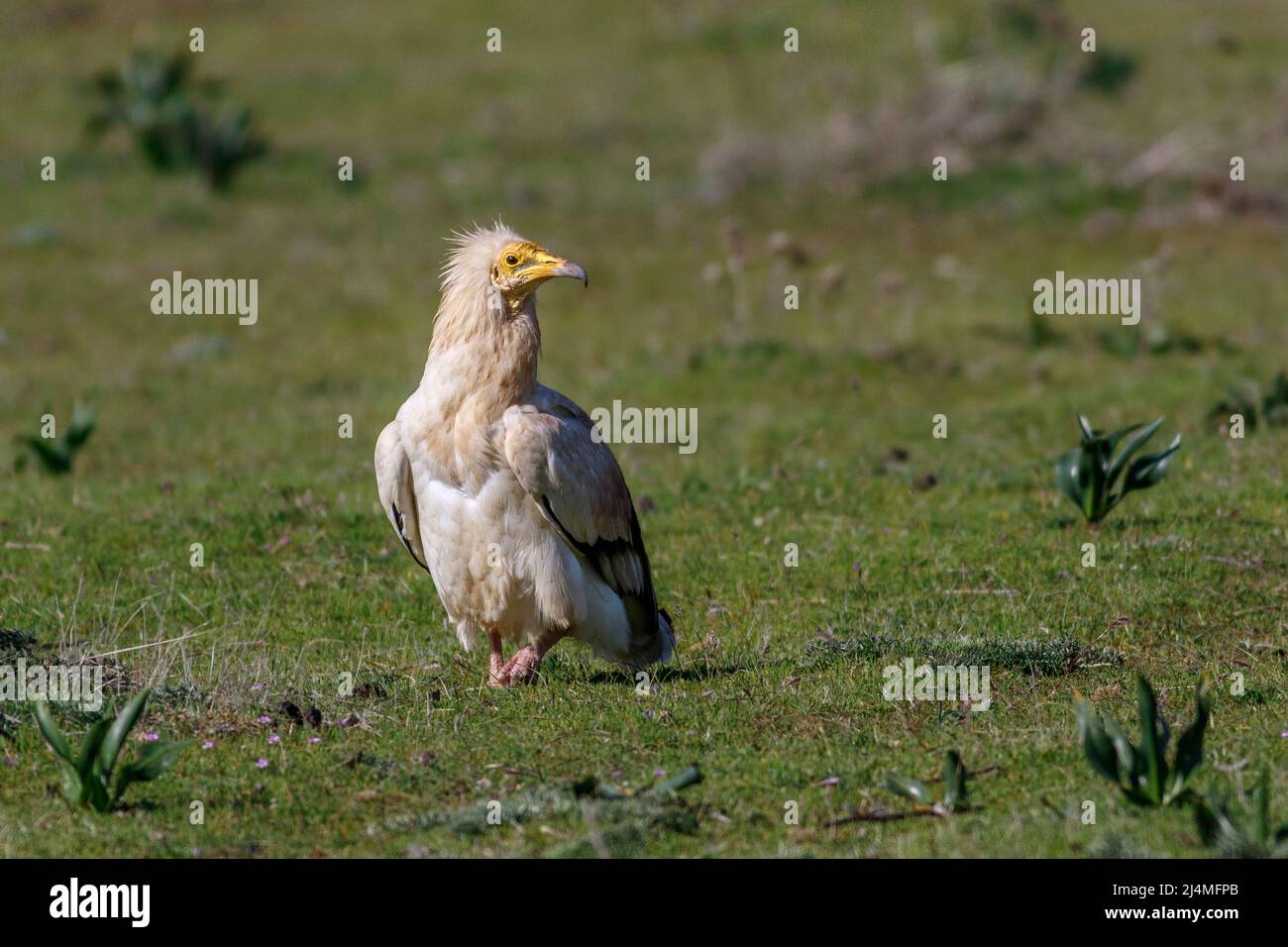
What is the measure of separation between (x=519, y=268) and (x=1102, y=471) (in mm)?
4317

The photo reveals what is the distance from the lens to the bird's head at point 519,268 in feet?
31.4

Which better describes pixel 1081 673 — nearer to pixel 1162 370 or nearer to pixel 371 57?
pixel 1162 370

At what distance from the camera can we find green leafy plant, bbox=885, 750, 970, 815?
735cm

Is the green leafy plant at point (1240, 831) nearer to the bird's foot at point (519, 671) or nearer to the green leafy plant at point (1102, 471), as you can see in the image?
the bird's foot at point (519, 671)

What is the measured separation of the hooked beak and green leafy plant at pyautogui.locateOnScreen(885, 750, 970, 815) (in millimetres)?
3298

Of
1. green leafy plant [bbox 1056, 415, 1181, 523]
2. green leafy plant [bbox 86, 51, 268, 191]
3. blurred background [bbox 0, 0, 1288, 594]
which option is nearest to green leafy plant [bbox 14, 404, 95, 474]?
blurred background [bbox 0, 0, 1288, 594]

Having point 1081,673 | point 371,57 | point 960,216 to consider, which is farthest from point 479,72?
point 1081,673

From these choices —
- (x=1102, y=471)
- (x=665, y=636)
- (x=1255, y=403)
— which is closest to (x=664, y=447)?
(x=1255, y=403)

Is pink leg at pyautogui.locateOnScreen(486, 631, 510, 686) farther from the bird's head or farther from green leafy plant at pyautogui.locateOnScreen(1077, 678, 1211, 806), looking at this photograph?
green leafy plant at pyautogui.locateOnScreen(1077, 678, 1211, 806)

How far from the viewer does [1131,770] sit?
709 centimetres

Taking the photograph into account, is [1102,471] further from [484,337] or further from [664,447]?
[664,447]

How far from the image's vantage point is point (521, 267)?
9.63 m

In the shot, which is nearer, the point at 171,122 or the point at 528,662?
the point at 528,662

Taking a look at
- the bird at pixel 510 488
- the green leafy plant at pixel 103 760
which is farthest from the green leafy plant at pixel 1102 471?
the green leafy plant at pixel 103 760
